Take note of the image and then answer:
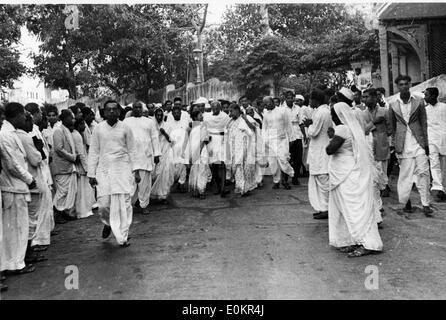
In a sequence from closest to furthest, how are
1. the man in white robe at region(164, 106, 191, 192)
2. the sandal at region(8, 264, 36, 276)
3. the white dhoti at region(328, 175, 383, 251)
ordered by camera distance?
the sandal at region(8, 264, 36, 276) < the white dhoti at region(328, 175, 383, 251) < the man in white robe at region(164, 106, 191, 192)

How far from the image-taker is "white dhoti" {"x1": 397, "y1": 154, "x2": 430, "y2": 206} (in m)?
7.03

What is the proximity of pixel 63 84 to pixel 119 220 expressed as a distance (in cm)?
1504

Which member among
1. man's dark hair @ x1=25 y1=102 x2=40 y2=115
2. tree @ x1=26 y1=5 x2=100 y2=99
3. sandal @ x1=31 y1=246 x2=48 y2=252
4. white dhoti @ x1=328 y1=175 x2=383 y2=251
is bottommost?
sandal @ x1=31 y1=246 x2=48 y2=252

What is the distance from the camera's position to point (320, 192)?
7.25m

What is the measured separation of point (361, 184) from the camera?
17.5ft

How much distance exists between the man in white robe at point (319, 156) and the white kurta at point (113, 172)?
2775mm

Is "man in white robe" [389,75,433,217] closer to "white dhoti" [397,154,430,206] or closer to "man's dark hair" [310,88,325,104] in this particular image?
"white dhoti" [397,154,430,206]

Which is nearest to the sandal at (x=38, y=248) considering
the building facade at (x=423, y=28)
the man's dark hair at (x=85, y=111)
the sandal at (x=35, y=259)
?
the sandal at (x=35, y=259)

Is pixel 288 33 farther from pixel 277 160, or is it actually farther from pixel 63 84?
pixel 277 160

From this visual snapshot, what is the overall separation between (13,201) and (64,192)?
9.33 ft

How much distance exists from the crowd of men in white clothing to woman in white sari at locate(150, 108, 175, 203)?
0.8 inches

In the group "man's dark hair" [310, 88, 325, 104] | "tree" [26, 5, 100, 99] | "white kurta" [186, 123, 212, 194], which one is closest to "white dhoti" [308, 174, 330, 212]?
"man's dark hair" [310, 88, 325, 104]

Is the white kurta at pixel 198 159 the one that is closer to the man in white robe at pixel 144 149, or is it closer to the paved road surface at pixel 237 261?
the man in white robe at pixel 144 149

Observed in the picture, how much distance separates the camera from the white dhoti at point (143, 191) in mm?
8141
